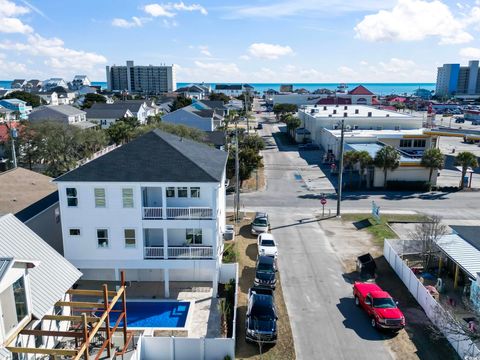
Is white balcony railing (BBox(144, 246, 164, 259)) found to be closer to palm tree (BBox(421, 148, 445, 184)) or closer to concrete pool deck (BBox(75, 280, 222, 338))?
concrete pool deck (BBox(75, 280, 222, 338))

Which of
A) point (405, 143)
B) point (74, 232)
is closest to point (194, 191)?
point (74, 232)

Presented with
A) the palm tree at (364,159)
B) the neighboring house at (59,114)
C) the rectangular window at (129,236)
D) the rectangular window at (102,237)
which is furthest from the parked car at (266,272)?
the neighboring house at (59,114)

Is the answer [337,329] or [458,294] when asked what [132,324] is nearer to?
[337,329]

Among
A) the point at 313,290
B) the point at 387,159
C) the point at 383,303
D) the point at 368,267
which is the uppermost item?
the point at 387,159

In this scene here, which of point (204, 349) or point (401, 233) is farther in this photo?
point (401, 233)

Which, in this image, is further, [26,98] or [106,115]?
[26,98]

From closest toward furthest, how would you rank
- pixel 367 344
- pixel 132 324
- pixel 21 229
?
pixel 21 229
pixel 367 344
pixel 132 324

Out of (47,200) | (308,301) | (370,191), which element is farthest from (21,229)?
(370,191)

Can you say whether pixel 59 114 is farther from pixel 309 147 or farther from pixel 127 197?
pixel 127 197
